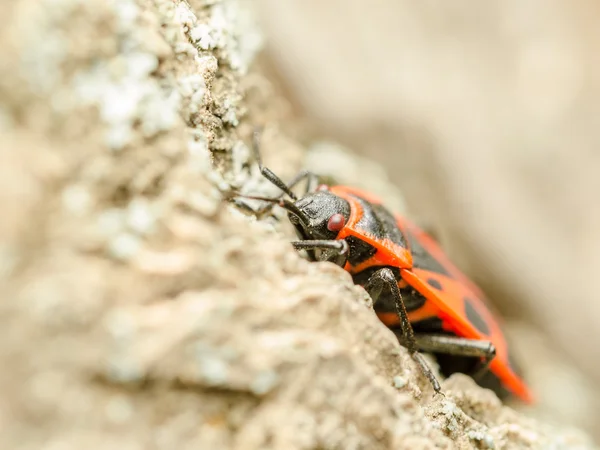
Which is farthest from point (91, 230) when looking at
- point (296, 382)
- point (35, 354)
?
point (296, 382)

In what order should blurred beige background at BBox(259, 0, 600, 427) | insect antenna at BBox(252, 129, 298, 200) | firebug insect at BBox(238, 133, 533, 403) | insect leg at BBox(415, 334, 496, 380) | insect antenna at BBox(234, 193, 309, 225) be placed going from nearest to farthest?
insect antenna at BBox(234, 193, 309, 225)
firebug insect at BBox(238, 133, 533, 403)
insect antenna at BBox(252, 129, 298, 200)
insect leg at BBox(415, 334, 496, 380)
blurred beige background at BBox(259, 0, 600, 427)

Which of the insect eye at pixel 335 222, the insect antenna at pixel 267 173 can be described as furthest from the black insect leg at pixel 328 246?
the insect antenna at pixel 267 173

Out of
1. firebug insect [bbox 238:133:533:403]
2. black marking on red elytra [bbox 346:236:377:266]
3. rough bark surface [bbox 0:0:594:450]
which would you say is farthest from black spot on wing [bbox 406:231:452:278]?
rough bark surface [bbox 0:0:594:450]

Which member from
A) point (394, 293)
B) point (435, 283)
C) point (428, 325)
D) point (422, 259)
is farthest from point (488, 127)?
point (394, 293)

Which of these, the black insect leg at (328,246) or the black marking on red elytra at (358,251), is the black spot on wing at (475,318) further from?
the black insect leg at (328,246)

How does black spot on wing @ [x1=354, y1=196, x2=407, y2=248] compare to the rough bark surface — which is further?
black spot on wing @ [x1=354, y1=196, x2=407, y2=248]

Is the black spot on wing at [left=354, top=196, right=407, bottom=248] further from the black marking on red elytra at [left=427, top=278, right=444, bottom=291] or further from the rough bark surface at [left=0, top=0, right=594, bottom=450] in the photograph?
the rough bark surface at [left=0, top=0, right=594, bottom=450]
